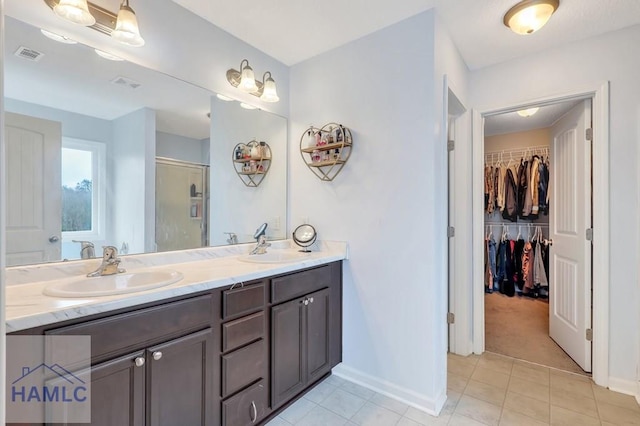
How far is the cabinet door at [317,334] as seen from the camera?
1917mm

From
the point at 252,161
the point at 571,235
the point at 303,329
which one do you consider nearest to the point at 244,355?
the point at 303,329

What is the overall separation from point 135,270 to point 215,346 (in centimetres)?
62

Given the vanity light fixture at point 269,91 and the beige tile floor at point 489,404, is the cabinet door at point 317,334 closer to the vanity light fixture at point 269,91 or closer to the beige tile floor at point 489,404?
the beige tile floor at point 489,404

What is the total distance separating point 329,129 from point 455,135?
1.12 m

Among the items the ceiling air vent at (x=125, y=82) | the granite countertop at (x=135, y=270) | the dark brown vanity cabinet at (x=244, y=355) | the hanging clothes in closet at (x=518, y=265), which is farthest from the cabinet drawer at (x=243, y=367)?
the hanging clothes in closet at (x=518, y=265)

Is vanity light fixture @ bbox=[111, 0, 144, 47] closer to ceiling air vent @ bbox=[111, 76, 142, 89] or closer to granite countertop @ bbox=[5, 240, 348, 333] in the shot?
ceiling air vent @ bbox=[111, 76, 142, 89]

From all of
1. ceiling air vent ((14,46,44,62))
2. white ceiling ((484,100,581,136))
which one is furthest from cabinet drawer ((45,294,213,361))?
white ceiling ((484,100,581,136))

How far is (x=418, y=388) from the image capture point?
1.86m

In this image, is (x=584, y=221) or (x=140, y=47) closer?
(x=140, y=47)

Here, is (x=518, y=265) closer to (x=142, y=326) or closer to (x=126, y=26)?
(x=142, y=326)

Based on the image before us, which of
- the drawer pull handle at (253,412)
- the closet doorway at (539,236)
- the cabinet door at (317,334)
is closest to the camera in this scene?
the drawer pull handle at (253,412)

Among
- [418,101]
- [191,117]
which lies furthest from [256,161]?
[418,101]

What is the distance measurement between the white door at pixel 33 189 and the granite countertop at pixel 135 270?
89mm

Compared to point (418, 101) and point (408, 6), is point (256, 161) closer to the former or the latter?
point (418, 101)
